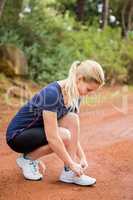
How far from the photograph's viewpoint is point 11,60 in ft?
40.5

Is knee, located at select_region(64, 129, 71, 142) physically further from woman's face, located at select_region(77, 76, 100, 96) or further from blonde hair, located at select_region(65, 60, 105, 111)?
woman's face, located at select_region(77, 76, 100, 96)

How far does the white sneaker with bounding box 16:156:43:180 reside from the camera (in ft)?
16.0

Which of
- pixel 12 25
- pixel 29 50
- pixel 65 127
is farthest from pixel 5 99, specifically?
pixel 65 127

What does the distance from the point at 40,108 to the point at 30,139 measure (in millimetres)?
357

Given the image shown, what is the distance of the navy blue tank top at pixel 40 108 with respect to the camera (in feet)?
15.0

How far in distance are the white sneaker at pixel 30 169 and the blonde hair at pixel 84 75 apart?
749 mm

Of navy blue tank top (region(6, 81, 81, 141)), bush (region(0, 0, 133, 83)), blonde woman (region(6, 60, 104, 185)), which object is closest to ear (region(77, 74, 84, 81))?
blonde woman (region(6, 60, 104, 185))

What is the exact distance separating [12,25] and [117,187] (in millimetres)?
9606

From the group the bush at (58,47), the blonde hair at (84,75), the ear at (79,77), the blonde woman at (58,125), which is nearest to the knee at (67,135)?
the blonde woman at (58,125)

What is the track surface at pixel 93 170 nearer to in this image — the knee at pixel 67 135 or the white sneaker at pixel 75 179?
the white sneaker at pixel 75 179

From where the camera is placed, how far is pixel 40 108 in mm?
4625

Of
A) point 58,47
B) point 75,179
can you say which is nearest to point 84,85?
point 75,179

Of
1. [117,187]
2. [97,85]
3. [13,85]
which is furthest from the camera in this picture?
[13,85]

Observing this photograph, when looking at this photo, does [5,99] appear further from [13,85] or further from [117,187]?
[117,187]
